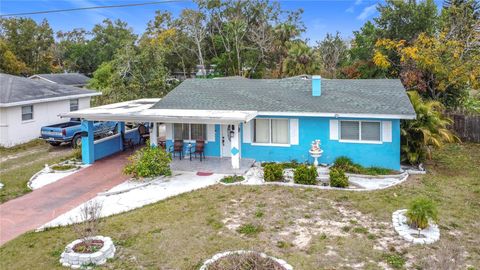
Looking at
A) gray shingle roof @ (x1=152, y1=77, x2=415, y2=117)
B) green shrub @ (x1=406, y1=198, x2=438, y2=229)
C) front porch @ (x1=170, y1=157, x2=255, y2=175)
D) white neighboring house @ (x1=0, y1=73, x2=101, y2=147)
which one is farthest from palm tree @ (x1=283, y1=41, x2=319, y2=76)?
green shrub @ (x1=406, y1=198, x2=438, y2=229)

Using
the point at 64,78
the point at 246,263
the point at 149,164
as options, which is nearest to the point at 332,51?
the point at 64,78

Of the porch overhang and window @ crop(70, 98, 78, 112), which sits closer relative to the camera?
the porch overhang

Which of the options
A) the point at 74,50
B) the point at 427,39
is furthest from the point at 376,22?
the point at 74,50

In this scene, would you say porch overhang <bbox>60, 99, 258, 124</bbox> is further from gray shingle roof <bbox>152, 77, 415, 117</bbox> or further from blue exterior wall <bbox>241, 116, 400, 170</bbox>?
blue exterior wall <bbox>241, 116, 400, 170</bbox>

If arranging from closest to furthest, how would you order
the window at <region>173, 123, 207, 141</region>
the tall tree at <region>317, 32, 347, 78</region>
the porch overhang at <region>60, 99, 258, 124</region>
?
1. the porch overhang at <region>60, 99, 258, 124</region>
2. the window at <region>173, 123, 207, 141</region>
3. the tall tree at <region>317, 32, 347, 78</region>

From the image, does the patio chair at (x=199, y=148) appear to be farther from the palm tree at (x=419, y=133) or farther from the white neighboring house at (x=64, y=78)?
the white neighboring house at (x=64, y=78)

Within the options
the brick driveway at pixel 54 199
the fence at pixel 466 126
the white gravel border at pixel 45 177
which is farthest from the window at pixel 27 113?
the fence at pixel 466 126
